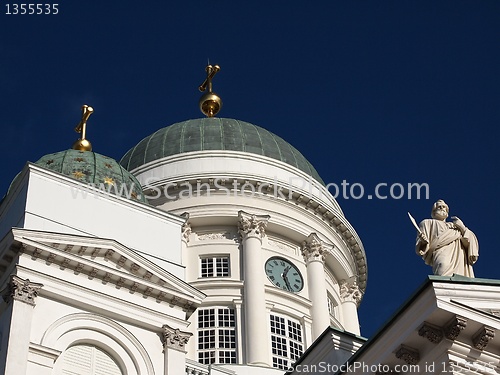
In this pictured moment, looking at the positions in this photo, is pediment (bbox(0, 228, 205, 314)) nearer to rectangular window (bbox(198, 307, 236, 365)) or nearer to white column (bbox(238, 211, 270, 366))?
white column (bbox(238, 211, 270, 366))

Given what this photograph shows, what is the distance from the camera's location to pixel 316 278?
44188mm

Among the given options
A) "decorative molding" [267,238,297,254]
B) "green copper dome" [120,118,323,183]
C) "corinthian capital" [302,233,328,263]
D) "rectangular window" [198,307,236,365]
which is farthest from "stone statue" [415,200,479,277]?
"green copper dome" [120,118,323,183]

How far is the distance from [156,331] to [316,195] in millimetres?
18151

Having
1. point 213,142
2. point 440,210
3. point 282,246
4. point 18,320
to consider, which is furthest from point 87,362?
point 213,142

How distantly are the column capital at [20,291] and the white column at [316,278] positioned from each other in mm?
17179

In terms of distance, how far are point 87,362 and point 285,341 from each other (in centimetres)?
Answer: 1515

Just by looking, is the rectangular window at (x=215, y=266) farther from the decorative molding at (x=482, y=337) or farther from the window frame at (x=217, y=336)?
the decorative molding at (x=482, y=337)

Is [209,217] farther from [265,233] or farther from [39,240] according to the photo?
[39,240]

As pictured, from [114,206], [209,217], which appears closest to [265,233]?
[209,217]

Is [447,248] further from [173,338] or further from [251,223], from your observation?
[251,223]

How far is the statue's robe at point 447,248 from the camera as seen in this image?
2134 centimetres

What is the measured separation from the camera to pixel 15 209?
1188 inches

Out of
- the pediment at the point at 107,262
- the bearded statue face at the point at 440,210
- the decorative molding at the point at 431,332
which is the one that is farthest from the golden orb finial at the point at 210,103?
the decorative molding at the point at 431,332

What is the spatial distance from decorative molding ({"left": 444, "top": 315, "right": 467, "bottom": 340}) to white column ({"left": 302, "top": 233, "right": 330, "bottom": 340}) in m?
23.5
